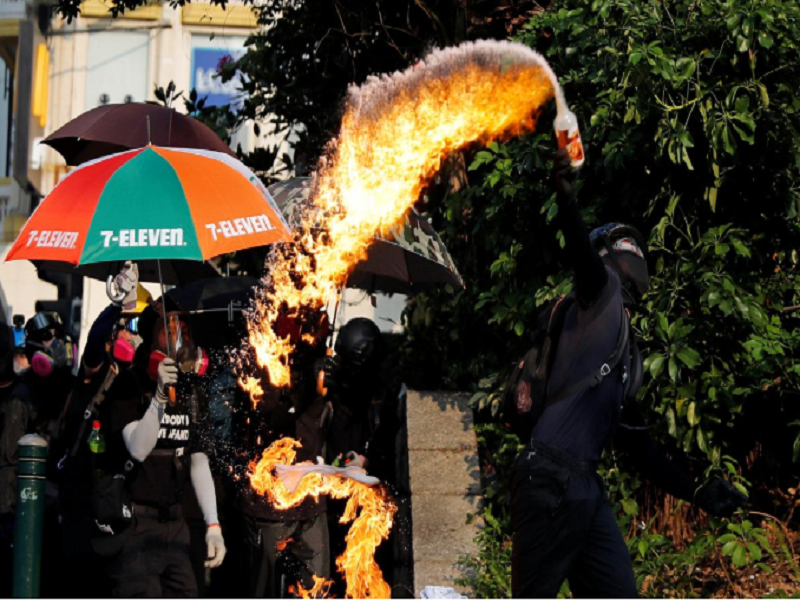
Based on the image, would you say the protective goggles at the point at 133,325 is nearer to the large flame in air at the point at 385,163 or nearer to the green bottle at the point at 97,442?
the green bottle at the point at 97,442

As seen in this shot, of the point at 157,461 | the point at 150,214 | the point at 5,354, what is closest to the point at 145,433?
the point at 157,461

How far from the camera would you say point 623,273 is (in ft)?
17.9

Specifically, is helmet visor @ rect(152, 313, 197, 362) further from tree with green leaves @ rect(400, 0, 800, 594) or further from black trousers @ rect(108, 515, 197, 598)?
tree with green leaves @ rect(400, 0, 800, 594)

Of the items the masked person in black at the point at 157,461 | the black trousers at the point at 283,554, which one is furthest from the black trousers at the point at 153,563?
the black trousers at the point at 283,554

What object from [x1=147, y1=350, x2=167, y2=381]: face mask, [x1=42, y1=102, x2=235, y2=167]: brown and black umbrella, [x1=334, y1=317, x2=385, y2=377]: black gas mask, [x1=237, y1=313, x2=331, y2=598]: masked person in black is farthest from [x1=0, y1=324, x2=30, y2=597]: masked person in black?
[x1=147, y1=350, x2=167, y2=381]: face mask

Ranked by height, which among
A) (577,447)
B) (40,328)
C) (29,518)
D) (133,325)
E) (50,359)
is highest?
(133,325)

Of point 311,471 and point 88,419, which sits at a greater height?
point 88,419

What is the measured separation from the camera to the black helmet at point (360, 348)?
8.82 metres

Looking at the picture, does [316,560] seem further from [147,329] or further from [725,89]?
[725,89]

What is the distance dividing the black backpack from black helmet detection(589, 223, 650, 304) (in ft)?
0.70

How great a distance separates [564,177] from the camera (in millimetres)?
4848

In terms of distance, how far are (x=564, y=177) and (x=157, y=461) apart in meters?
2.80

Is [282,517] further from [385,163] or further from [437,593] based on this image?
[385,163]

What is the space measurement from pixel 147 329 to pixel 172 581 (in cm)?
130
